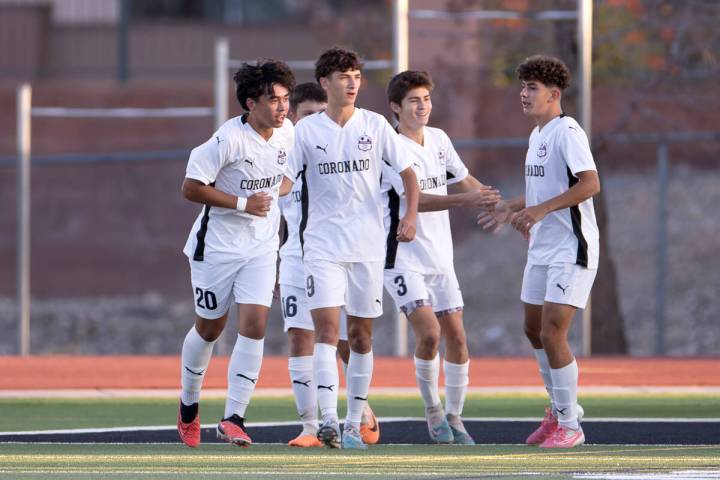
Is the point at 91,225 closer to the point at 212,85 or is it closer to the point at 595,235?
the point at 212,85

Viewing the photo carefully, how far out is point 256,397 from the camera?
12.7 m

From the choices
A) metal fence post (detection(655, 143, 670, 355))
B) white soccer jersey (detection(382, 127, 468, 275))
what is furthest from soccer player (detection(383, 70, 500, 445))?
metal fence post (detection(655, 143, 670, 355))

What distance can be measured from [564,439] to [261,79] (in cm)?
263

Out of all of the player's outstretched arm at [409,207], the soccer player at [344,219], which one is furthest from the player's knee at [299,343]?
the player's outstretched arm at [409,207]

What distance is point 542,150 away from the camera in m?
9.21

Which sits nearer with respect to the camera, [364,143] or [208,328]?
[364,143]

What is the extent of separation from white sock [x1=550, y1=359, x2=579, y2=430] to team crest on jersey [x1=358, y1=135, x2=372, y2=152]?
5.37ft

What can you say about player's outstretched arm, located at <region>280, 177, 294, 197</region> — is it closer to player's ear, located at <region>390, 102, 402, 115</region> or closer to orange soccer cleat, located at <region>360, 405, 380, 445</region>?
player's ear, located at <region>390, 102, 402, 115</region>

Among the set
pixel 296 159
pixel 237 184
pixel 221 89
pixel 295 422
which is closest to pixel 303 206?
pixel 296 159

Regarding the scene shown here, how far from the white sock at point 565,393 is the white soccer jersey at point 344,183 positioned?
1216 mm

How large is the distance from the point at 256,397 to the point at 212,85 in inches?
522

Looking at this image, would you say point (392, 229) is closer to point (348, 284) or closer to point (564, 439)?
point (348, 284)

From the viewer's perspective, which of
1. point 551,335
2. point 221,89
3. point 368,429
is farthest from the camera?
point 221,89

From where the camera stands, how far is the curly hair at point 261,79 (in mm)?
9094
